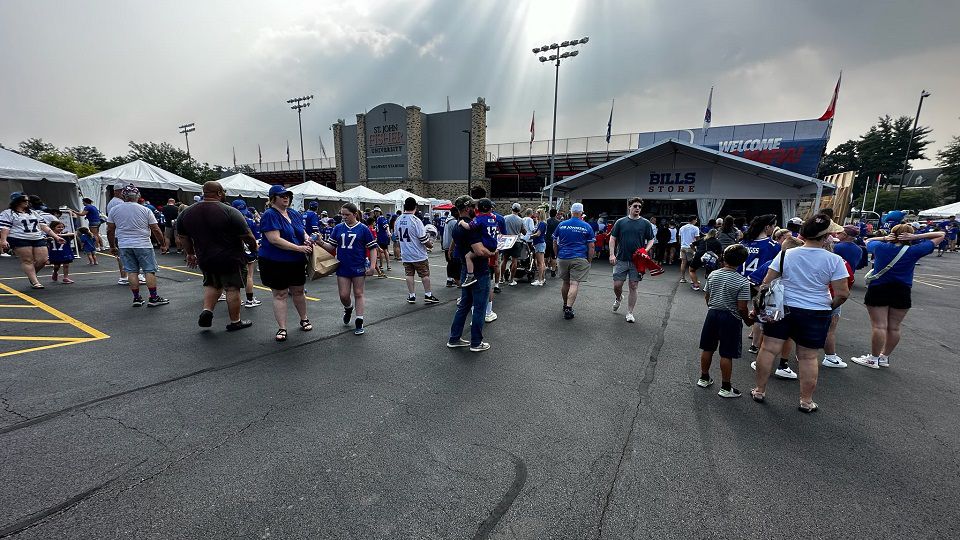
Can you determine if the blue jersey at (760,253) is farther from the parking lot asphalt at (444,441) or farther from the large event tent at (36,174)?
the large event tent at (36,174)

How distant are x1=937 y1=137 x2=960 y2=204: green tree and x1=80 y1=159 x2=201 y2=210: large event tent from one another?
6643 cm

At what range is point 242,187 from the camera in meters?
17.9

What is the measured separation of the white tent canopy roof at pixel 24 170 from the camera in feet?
36.5

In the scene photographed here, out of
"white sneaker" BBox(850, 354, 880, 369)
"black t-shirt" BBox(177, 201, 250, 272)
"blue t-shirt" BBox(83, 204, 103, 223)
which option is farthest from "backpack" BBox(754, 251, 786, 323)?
"blue t-shirt" BBox(83, 204, 103, 223)

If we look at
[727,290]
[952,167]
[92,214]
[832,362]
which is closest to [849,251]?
[832,362]

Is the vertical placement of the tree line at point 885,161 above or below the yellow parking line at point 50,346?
above

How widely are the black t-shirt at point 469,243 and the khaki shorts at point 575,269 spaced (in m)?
2.27

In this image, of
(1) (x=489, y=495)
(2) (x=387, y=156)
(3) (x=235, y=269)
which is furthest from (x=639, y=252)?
(2) (x=387, y=156)

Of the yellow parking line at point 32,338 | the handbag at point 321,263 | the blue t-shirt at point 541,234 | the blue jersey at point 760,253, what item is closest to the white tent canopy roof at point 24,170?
the yellow parking line at point 32,338

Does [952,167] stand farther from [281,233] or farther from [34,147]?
[34,147]

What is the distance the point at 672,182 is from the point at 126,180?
22472mm

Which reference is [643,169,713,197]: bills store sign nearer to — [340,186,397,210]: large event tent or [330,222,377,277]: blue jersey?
[340,186,397,210]: large event tent

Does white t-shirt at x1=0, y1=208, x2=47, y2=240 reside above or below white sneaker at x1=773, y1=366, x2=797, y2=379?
above

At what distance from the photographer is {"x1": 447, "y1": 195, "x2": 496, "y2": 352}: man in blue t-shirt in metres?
4.27
